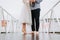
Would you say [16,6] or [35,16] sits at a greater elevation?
[16,6]

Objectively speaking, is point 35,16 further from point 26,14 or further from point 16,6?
point 16,6

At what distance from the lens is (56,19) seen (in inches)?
184

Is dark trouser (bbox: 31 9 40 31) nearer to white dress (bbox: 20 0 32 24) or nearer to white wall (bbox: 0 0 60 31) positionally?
white dress (bbox: 20 0 32 24)

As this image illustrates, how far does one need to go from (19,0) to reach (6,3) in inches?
14.9

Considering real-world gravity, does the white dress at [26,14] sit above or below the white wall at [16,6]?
below

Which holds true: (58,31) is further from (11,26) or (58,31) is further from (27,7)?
(27,7)

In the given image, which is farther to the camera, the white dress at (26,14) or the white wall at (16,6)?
the white wall at (16,6)

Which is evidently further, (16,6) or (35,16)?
(16,6)

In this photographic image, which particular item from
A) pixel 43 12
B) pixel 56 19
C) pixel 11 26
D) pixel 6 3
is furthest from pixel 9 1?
pixel 56 19

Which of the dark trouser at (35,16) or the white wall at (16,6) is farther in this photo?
the white wall at (16,6)

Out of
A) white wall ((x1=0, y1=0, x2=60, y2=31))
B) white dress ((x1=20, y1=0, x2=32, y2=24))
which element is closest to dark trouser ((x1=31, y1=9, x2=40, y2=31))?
white dress ((x1=20, y1=0, x2=32, y2=24))

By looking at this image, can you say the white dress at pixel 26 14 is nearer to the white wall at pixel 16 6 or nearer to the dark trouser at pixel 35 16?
the dark trouser at pixel 35 16

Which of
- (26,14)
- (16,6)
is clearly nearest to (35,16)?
(26,14)

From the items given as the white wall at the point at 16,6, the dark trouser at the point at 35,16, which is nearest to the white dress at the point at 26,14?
the dark trouser at the point at 35,16
